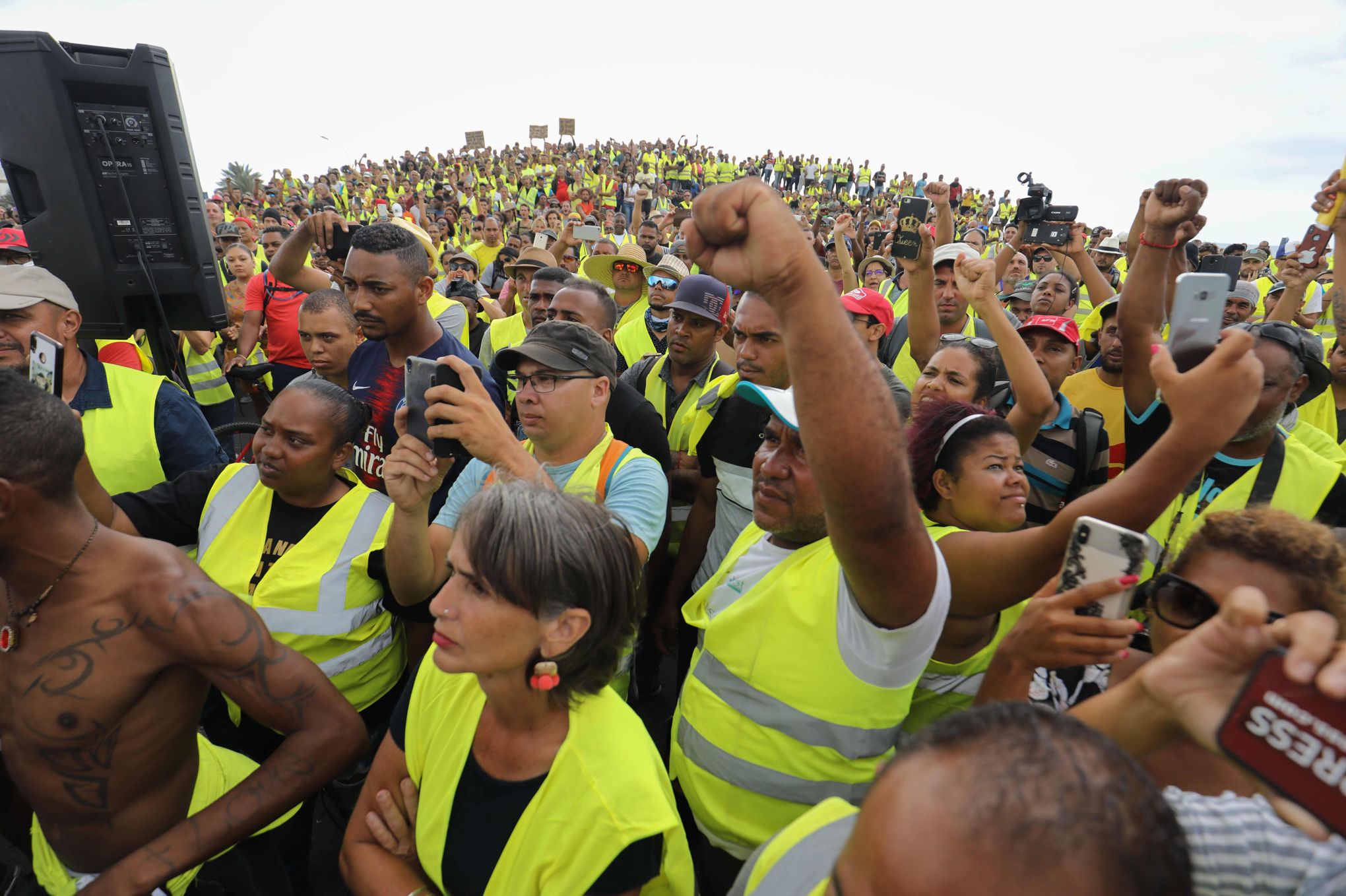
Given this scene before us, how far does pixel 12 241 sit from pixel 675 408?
6.33 m

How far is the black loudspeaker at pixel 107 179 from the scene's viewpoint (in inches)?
107

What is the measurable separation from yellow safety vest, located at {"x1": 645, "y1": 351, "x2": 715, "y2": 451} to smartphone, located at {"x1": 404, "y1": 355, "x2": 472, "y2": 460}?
5.62 ft

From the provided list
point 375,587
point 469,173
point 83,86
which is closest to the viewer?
point 375,587

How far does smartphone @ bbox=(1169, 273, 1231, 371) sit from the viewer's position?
1.34 m

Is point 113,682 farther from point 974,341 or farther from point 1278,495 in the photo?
point 1278,495

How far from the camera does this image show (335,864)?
2852mm

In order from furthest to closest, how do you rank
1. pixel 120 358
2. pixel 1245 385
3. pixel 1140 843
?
pixel 120 358
pixel 1245 385
pixel 1140 843

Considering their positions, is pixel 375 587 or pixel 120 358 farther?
pixel 120 358

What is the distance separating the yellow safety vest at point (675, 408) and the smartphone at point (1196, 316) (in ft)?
7.93

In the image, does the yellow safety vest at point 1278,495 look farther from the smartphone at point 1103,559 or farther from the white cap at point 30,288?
the white cap at point 30,288

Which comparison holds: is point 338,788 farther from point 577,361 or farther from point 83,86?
point 83,86

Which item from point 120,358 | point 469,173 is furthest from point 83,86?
point 469,173

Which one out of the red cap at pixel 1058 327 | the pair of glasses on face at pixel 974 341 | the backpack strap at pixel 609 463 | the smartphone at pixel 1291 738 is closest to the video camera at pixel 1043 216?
the red cap at pixel 1058 327

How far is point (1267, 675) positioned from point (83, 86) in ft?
13.5
